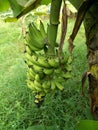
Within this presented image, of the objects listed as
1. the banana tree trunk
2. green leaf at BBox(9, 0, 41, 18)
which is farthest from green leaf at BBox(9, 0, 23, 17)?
the banana tree trunk

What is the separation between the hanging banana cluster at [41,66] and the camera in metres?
1.21

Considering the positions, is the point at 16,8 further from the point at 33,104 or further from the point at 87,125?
the point at 33,104

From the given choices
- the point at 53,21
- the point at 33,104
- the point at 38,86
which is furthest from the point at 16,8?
the point at 33,104

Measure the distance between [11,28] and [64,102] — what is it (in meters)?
2.84

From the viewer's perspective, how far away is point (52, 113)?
2.11 m

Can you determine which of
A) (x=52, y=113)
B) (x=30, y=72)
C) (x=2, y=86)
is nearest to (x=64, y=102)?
(x=52, y=113)

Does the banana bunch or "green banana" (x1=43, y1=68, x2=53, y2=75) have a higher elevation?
the banana bunch

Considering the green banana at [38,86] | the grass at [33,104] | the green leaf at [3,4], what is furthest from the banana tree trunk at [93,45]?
the grass at [33,104]

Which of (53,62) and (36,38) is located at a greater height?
(36,38)

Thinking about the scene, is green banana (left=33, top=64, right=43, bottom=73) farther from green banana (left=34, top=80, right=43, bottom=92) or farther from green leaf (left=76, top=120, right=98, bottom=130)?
green leaf (left=76, top=120, right=98, bottom=130)

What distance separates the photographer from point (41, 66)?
127 cm

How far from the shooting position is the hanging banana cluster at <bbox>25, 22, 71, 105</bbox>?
121 centimetres

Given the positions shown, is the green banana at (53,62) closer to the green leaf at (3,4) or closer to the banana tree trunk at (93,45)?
the banana tree trunk at (93,45)

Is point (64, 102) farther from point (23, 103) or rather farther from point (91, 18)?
point (91, 18)
